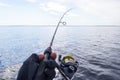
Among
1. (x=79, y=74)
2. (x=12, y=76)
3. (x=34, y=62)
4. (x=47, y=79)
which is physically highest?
(x=34, y=62)

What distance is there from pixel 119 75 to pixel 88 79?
6.28ft

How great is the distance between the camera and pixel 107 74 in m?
9.41

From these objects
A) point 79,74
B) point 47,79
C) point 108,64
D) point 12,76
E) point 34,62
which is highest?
point 34,62

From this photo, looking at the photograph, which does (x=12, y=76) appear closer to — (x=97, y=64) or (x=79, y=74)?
(x=79, y=74)

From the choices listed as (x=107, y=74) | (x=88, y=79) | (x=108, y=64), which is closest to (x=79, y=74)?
(x=88, y=79)

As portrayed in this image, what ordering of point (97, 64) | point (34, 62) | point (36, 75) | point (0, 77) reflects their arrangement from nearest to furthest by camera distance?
point (36, 75) → point (34, 62) → point (0, 77) → point (97, 64)

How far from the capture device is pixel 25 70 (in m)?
3.24

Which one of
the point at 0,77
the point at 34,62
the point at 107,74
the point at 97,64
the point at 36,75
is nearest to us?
the point at 36,75

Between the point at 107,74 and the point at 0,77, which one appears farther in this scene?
the point at 107,74

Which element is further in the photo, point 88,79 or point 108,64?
point 108,64

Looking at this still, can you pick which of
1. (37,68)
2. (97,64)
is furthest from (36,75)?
(97,64)

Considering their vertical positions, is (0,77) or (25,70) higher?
(25,70)

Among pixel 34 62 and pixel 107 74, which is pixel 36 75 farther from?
pixel 107 74

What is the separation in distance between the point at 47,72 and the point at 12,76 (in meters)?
6.22
